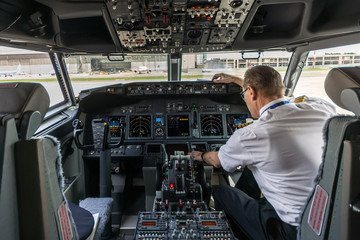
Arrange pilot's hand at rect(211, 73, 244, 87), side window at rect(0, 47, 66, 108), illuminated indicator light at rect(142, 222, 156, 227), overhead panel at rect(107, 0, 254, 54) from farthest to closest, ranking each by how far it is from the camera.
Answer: pilot's hand at rect(211, 73, 244, 87) → side window at rect(0, 47, 66, 108) → overhead panel at rect(107, 0, 254, 54) → illuminated indicator light at rect(142, 222, 156, 227)

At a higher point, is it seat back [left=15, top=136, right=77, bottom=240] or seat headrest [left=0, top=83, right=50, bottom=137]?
seat headrest [left=0, top=83, right=50, bottom=137]

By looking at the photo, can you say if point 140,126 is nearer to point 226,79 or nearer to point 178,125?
point 178,125

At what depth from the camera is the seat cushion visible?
52.8 inches

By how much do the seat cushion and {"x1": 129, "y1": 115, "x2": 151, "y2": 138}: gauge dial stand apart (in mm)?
1511

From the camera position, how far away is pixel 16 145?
861 mm

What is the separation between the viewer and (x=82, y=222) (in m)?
1.43

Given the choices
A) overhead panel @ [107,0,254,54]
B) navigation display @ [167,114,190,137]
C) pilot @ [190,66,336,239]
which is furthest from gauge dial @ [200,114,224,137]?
pilot @ [190,66,336,239]

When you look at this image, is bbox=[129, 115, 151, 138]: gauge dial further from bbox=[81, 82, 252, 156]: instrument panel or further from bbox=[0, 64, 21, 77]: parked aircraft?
bbox=[0, 64, 21, 77]: parked aircraft

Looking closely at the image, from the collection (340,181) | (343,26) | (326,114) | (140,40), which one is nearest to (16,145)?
(340,181)

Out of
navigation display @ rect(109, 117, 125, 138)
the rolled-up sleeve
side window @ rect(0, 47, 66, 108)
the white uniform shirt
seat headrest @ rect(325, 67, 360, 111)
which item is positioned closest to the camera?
seat headrest @ rect(325, 67, 360, 111)

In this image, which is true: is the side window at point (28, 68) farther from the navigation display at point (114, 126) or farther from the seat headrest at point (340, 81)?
the seat headrest at point (340, 81)

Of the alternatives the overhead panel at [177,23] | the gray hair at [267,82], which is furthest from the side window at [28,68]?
the gray hair at [267,82]

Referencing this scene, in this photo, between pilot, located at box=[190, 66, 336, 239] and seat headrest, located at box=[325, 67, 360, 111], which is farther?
pilot, located at box=[190, 66, 336, 239]

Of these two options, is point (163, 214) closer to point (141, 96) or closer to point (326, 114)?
point (326, 114)
